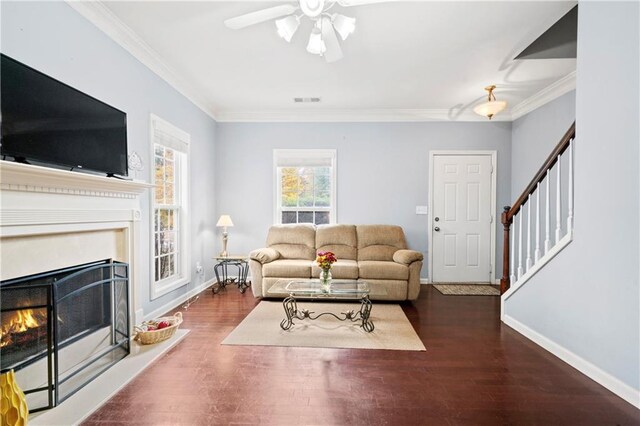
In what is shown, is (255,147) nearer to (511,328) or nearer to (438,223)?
(438,223)

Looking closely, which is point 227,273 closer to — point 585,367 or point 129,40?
point 129,40

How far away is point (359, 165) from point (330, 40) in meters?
2.70

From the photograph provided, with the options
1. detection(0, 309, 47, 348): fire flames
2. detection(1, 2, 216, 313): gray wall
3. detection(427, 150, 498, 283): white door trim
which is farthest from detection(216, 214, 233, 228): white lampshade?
detection(427, 150, 498, 283): white door trim

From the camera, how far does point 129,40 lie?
2742 mm

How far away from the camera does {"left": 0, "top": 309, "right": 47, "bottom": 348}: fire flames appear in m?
1.71

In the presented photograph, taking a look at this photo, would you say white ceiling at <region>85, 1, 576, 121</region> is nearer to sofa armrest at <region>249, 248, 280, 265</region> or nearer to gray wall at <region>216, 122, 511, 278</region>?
gray wall at <region>216, 122, 511, 278</region>

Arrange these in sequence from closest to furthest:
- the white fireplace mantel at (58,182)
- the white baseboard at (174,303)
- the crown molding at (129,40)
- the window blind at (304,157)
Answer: the white fireplace mantel at (58,182)
the crown molding at (129,40)
the white baseboard at (174,303)
the window blind at (304,157)

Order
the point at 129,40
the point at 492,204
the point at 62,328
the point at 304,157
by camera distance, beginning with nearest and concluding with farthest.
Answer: the point at 62,328 → the point at 129,40 → the point at 492,204 → the point at 304,157

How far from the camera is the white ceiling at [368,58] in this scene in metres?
2.44

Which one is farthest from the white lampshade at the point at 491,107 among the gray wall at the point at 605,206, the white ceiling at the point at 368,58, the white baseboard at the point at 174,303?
Answer: the white baseboard at the point at 174,303

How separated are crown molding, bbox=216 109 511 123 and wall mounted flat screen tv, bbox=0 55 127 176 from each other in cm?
261

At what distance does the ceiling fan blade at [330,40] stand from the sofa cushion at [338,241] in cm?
257

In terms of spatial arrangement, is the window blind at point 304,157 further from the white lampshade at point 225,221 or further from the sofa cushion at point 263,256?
the sofa cushion at point 263,256

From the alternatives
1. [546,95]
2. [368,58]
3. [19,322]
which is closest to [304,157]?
[368,58]
